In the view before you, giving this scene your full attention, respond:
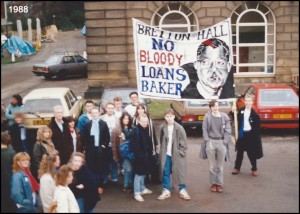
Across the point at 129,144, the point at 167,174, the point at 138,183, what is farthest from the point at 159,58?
the point at 138,183

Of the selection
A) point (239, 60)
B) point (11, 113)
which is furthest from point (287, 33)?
point (239, 60)

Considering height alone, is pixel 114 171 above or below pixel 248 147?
below

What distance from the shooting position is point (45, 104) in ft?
36.2

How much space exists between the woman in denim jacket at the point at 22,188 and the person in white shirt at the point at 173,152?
7.81 feet

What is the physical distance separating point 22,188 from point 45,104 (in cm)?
447

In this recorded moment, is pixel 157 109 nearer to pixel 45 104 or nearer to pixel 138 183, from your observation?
pixel 45 104

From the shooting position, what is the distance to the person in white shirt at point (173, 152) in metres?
8.64

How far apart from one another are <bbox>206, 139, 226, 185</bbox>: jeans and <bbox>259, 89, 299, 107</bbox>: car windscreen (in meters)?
3.99

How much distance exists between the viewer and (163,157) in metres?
8.78

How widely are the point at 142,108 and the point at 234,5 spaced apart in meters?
3.42

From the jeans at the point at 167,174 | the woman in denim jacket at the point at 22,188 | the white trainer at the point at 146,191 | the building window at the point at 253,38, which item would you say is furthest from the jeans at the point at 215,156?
the building window at the point at 253,38

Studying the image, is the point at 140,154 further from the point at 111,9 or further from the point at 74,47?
the point at 111,9

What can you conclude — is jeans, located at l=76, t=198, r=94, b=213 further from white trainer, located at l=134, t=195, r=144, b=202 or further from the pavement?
white trainer, located at l=134, t=195, r=144, b=202

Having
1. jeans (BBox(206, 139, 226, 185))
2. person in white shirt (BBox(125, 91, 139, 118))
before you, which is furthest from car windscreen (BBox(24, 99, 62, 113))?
jeans (BBox(206, 139, 226, 185))
